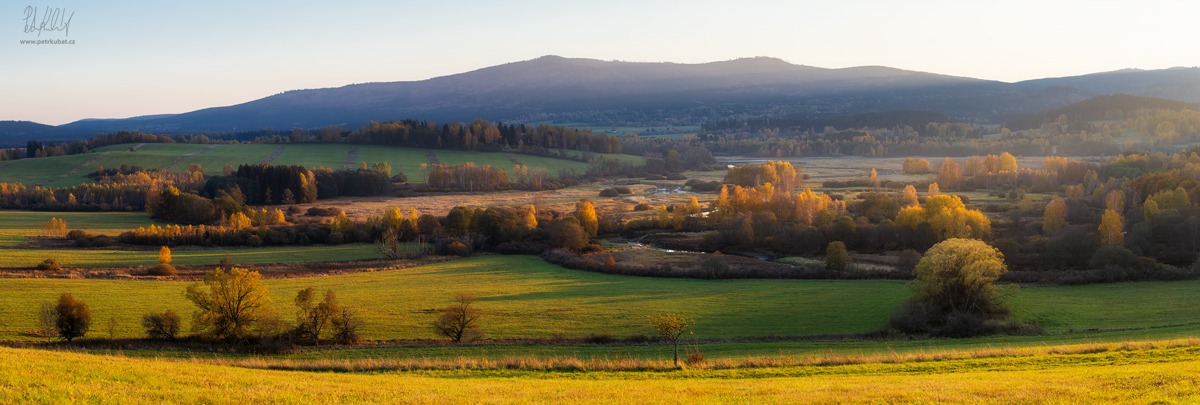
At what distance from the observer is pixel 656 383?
18641mm

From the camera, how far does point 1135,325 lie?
33.6m

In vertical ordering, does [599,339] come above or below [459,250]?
above

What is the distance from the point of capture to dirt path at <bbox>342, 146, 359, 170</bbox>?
143075 millimetres

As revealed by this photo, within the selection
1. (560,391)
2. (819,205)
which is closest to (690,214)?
(819,205)

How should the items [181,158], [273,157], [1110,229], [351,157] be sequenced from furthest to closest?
[351,157]
[273,157]
[181,158]
[1110,229]

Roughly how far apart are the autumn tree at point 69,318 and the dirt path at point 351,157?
112 meters

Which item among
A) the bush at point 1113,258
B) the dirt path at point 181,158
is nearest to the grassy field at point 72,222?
the dirt path at point 181,158

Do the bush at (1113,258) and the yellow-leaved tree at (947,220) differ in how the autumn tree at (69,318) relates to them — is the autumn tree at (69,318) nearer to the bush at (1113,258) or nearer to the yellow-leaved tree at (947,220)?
the bush at (1113,258)

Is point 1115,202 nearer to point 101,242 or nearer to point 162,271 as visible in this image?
point 162,271

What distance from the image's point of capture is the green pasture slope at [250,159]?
418 ft

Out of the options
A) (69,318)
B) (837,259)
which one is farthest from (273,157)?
(837,259)

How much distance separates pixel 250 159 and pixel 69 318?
411 feet

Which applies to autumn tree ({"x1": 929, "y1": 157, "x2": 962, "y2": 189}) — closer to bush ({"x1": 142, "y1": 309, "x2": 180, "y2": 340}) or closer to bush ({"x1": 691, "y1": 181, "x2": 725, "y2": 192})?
bush ({"x1": 691, "y1": 181, "x2": 725, "y2": 192})

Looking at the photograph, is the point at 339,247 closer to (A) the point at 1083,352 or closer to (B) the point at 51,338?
(B) the point at 51,338
